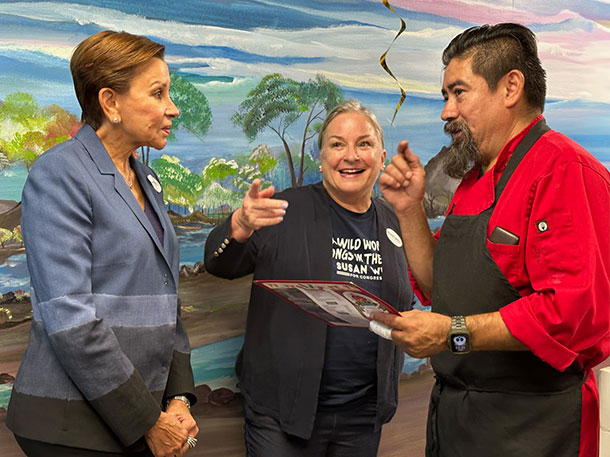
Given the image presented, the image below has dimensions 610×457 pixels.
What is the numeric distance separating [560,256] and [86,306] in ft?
4.00

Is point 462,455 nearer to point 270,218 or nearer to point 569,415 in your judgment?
point 569,415

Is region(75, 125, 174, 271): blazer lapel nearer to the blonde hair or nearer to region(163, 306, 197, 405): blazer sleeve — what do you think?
region(163, 306, 197, 405): blazer sleeve

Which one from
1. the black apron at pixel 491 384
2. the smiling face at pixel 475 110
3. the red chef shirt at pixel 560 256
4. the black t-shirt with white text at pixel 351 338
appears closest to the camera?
the red chef shirt at pixel 560 256

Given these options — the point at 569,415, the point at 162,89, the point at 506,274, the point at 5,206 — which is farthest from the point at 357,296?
the point at 5,206

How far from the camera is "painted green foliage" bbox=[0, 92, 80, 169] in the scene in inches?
87.7

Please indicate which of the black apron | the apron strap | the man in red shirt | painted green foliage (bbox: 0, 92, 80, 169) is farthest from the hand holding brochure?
painted green foliage (bbox: 0, 92, 80, 169)

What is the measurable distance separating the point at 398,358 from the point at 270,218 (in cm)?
90

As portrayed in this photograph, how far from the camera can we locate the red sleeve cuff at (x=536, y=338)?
150cm

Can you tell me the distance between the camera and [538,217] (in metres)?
1.55

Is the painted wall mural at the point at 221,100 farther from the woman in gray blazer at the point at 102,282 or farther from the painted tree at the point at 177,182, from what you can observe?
the woman in gray blazer at the point at 102,282

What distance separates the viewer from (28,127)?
2.26 metres

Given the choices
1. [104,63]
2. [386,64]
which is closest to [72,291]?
[104,63]

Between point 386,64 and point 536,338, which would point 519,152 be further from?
point 386,64

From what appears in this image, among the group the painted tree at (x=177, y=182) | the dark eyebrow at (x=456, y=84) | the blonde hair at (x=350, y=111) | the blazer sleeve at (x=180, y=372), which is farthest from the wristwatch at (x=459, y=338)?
the painted tree at (x=177, y=182)
